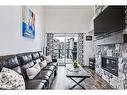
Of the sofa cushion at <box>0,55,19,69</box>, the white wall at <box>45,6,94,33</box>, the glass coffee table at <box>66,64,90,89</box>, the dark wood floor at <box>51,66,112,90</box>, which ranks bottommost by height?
the dark wood floor at <box>51,66,112,90</box>

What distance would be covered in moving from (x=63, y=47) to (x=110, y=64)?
525cm

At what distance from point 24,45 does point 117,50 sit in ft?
8.61

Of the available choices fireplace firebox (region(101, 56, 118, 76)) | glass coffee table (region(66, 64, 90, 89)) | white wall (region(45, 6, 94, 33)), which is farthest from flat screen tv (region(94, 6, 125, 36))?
white wall (region(45, 6, 94, 33))

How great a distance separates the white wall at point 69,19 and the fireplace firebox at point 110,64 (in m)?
3.77

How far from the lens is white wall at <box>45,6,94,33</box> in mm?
9258

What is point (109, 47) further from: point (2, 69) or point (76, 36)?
point (76, 36)

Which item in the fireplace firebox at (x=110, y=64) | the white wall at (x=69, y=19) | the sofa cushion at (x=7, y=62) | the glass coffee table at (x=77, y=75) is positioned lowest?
the glass coffee table at (x=77, y=75)

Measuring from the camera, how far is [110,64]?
5.04 m

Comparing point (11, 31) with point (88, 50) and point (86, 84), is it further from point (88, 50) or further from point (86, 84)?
point (88, 50)

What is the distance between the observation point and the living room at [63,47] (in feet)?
10.9

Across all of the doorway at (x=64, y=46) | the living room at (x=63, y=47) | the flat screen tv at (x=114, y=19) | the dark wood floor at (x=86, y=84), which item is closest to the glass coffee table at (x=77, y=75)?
the living room at (x=63, y=47)

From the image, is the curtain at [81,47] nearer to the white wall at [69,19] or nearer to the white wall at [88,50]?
the white wall at [88,50]

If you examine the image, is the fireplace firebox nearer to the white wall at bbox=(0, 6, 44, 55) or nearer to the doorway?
the white wall at bbox=(0, 6, 44, 55)
